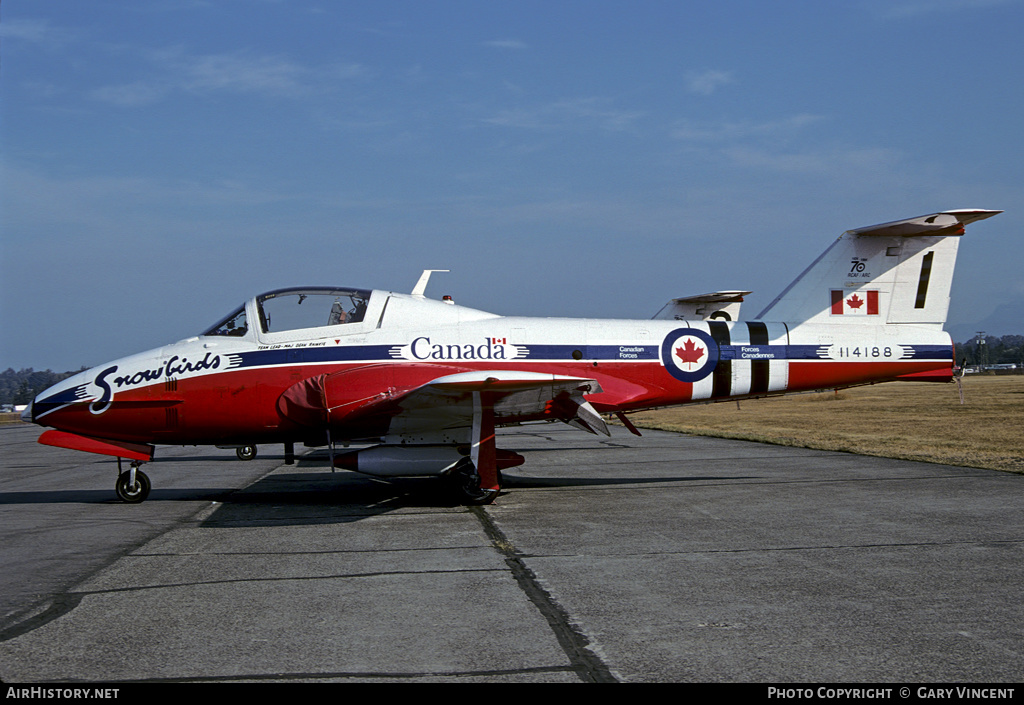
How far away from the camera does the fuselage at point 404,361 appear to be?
11.0m

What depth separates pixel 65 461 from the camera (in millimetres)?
19625

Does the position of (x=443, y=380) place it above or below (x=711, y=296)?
below

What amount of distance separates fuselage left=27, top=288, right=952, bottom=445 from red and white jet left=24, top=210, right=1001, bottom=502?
21 millimetres

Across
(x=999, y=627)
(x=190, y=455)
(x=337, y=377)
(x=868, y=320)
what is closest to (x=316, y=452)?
(x=190, y=455)

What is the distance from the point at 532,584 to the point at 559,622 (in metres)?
1.05

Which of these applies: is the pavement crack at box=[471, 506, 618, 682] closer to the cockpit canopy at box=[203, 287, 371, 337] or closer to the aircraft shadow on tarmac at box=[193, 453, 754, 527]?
the aircraft shadow on tarmac at box=[193, 453, 754, 527]

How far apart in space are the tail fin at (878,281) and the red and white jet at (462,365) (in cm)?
2

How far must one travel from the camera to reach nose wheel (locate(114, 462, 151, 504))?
11281mm

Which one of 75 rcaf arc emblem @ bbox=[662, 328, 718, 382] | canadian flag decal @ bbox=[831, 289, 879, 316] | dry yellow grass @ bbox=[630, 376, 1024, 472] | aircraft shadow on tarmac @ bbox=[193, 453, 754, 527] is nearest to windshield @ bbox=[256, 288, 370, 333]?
aircraft shadow on tarmac @ bbox=[193, 453, 754, 527]

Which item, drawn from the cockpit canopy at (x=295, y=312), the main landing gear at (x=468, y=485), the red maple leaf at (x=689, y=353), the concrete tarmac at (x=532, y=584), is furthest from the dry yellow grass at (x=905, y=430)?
the cockpit canopy at (x=295, y=312)

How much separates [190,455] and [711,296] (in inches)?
677

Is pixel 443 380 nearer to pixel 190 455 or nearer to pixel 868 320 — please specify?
pixel 868 320

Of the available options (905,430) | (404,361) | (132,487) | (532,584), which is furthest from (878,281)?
(905,430)

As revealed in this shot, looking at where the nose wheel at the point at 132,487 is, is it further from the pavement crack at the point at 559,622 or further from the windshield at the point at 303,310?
the pavement crack at the point at 559,622
